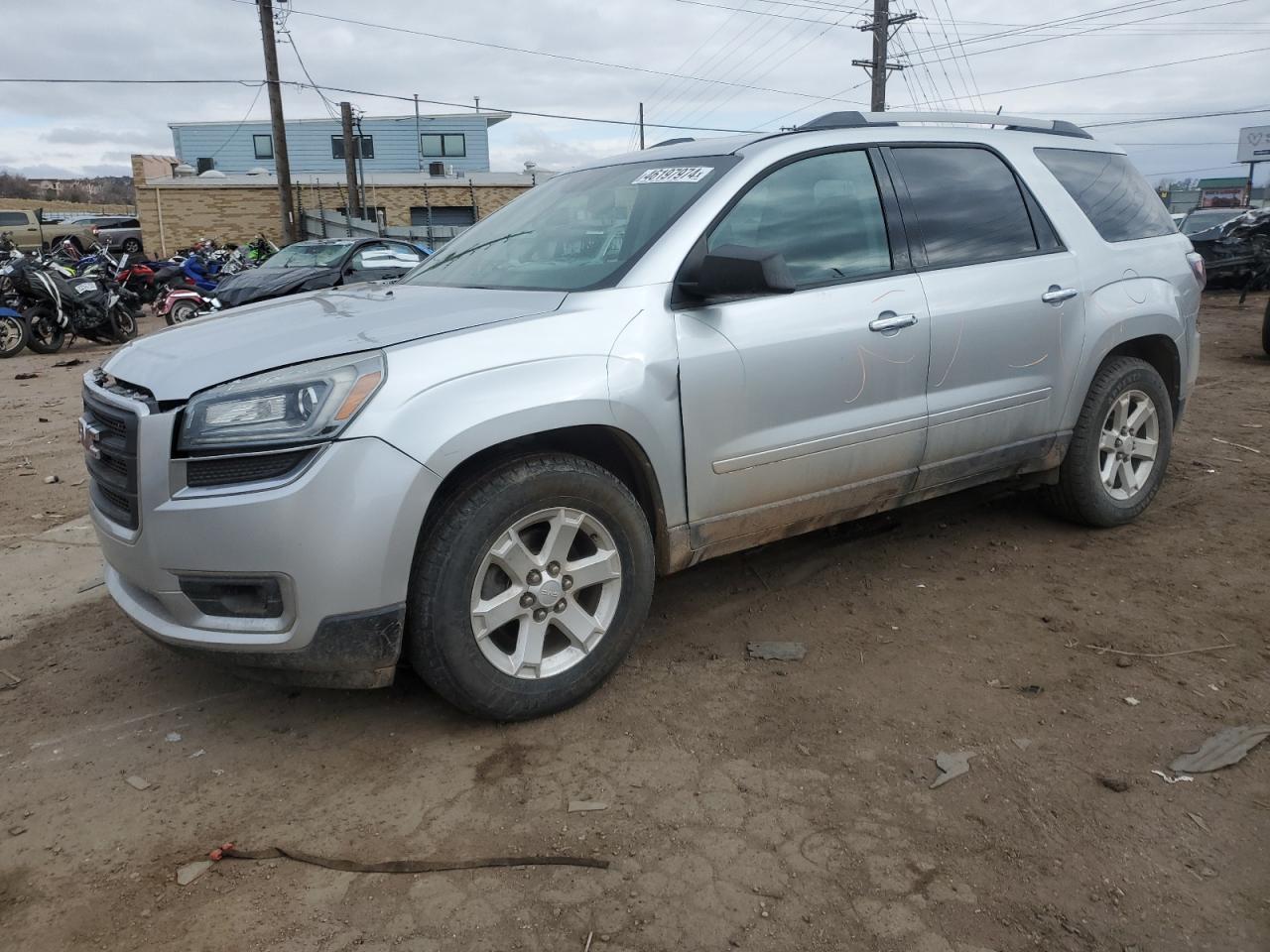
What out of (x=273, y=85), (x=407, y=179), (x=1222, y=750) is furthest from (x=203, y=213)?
(x=1222, y=750)

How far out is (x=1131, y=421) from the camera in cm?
470

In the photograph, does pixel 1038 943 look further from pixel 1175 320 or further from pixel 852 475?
pixel 1175 320

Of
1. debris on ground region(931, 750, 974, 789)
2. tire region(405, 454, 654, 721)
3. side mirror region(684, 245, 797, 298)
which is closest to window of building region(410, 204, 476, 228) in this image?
side mirror region(684, 245, 797, 298)

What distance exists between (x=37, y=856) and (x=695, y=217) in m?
2.69

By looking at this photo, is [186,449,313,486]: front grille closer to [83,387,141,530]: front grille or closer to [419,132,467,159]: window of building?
[83,387,141,530]: front grille

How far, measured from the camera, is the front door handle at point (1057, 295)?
13.6 feet

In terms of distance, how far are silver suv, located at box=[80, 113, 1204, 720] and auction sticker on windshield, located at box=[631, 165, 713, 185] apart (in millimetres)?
16

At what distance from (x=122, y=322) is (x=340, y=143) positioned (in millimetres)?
30276

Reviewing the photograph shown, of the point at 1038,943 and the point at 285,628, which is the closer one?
the point at 1038,943

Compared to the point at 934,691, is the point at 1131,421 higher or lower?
higher

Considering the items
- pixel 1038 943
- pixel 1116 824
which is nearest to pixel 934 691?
pixel 1116 824

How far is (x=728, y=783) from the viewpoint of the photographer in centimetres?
273

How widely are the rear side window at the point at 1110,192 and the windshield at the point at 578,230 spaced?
1.98 meters

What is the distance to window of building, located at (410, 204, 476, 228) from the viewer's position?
34312 millimetres
